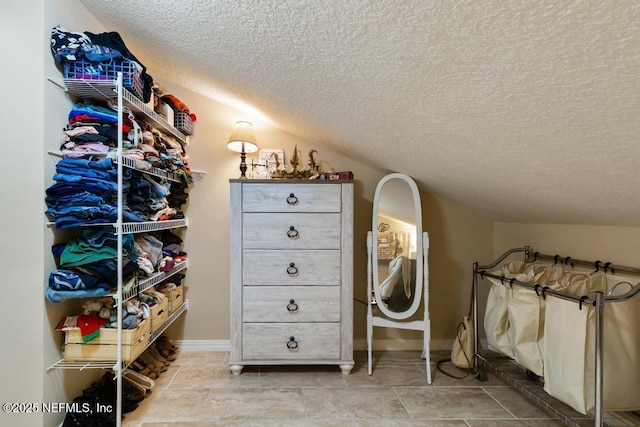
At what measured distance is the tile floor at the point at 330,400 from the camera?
5.63 feet

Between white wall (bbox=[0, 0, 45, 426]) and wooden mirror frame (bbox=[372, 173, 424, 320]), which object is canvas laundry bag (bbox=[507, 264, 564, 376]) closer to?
wooden mirror frame (bbox=[372, 173, 424, 320])

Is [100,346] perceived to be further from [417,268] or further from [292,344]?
[417,268]

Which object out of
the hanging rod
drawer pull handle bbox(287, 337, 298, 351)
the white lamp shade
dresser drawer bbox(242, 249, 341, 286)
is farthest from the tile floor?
the white lamp shade

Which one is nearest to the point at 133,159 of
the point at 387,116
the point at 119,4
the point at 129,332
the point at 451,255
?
the point at 119,4

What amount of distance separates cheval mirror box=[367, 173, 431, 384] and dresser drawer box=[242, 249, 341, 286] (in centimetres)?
29

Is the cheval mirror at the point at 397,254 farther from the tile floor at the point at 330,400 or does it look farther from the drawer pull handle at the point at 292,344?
the drawer pull handle at the point at 292,344

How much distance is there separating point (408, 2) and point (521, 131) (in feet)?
2.07

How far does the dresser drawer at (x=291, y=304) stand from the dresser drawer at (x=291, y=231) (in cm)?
28

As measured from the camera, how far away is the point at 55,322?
1525mm

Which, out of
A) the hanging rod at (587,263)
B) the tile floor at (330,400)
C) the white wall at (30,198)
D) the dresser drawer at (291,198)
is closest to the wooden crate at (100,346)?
the white wall at (30,198)

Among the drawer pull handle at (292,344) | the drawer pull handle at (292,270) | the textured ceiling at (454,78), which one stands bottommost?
the drawer pull handle at (292,344)

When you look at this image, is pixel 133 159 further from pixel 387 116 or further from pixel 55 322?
pixel 387 116

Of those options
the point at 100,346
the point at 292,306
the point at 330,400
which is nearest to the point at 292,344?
the point at 292,306

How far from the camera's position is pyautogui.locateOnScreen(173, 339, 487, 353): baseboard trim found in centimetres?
258
